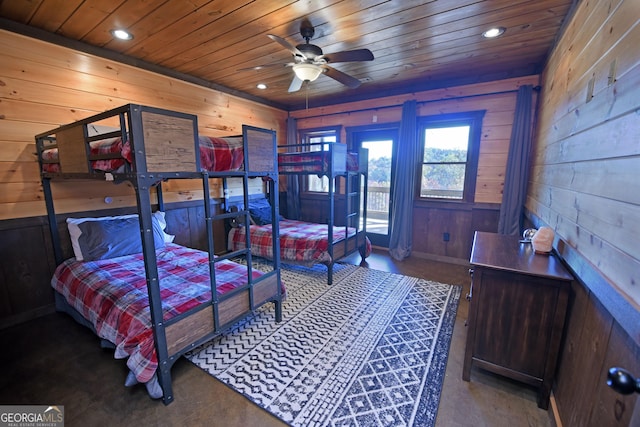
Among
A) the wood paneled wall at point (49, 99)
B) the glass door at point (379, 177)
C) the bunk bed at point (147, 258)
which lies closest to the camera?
the bunk bed at point (147, 258)

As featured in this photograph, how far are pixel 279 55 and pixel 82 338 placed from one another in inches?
128

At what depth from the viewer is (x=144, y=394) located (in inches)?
66.4

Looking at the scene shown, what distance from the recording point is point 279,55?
2865mm

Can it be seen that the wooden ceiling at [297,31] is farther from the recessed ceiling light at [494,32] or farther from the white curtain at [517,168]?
the white curtain at [517,168]

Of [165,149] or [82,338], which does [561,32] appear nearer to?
[165,149]

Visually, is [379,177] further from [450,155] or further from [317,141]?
[317,141]

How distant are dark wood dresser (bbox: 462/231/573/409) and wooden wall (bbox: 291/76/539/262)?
85.5 inches

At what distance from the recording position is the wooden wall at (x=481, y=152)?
3482mm

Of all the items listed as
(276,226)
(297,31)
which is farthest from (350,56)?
(276,226)

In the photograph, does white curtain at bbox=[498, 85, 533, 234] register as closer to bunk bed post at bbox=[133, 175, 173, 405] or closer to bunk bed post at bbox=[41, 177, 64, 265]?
bunk bed post at bbox=[133, 175, 173, 405]

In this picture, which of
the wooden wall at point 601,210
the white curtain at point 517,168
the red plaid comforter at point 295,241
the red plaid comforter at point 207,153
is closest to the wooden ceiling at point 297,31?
the white curtain at point 517,168

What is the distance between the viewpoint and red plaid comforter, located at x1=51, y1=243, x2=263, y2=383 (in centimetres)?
163

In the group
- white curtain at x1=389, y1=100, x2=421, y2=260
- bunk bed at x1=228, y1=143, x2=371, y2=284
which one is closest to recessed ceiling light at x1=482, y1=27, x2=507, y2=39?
white curtain at x1=389, y1=100, x2=421, y2=260

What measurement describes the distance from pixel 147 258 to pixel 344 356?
152 centimetres
